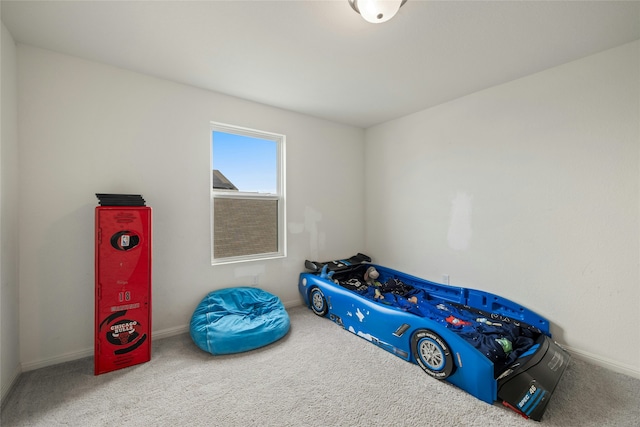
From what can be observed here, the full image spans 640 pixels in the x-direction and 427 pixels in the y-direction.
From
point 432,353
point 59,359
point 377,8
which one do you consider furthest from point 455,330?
point 59,359

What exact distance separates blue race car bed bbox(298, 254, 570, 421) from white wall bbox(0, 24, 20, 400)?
248 centimetres

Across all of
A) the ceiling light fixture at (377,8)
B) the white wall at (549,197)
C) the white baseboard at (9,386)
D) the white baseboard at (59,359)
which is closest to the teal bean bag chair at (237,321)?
the white baseboard at (59,359)

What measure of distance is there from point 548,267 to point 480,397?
1.40m

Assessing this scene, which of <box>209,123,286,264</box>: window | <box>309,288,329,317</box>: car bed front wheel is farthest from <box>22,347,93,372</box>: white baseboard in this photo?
<box>309,288,329,317</box>: car bed front wheel

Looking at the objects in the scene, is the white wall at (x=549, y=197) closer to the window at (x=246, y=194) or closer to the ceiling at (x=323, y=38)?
the ceiling at (x=323, y=38)

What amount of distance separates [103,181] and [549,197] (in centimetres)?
399

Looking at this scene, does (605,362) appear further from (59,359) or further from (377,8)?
(59,359)

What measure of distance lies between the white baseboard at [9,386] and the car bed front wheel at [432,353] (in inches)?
111

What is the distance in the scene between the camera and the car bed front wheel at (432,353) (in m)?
1.89

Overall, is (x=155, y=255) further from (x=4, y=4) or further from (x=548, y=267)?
(x=548, y=267)

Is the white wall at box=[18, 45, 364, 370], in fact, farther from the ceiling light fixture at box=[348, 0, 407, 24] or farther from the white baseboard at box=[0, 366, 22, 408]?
the ceiling light fixture at box=[348, 0, 407, 24]

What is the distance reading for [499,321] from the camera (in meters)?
2.43

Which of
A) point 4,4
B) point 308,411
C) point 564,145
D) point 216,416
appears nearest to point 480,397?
point 308,411

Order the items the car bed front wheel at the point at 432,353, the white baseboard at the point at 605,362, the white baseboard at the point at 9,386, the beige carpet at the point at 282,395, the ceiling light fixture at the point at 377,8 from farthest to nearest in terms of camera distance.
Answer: the white baseboard at the point at 605,362 < the car bed front wheel at the point at 432,353 < the white baseboard at the point at 9,386 < the beige carpet at the point at 282,395 < the ceiling light fixture at the point at 377,8
